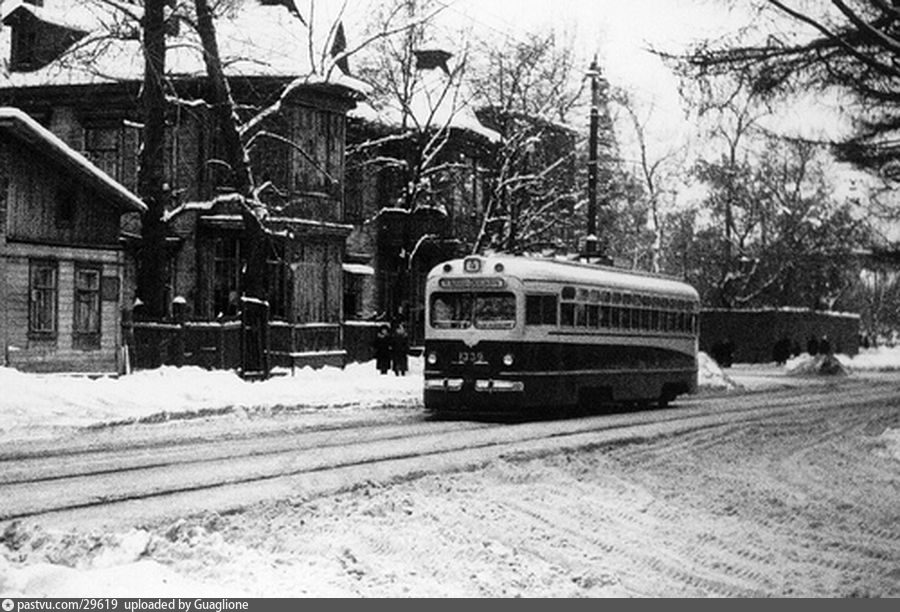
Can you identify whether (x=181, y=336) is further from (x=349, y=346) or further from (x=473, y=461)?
(x=473, y=461)

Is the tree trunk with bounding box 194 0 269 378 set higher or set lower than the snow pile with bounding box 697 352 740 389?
higher

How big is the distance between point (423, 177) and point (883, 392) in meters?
16.0

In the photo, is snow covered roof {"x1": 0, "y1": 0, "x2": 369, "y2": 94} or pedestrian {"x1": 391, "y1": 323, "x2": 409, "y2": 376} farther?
snow covered roof {"x1": 0, "y1": 0, "x2": 369, "y2": 94}

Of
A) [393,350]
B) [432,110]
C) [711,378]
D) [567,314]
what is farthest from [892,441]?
[432,110]

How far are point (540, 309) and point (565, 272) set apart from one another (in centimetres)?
120

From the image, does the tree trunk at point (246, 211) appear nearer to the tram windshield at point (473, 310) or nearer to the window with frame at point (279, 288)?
the tram windshield at point (473, 310)

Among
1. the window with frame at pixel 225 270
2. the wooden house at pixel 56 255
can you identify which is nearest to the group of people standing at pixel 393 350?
the window with frame at pixel 225 270

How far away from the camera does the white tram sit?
22328 mm

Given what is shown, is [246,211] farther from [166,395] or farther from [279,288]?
[279,288]

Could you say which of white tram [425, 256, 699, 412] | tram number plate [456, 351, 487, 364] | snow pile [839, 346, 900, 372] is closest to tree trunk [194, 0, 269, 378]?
white tram [425, 256, 699, 412]

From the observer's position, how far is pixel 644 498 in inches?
505

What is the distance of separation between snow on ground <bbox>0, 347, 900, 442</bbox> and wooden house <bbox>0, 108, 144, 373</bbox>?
2.60 m

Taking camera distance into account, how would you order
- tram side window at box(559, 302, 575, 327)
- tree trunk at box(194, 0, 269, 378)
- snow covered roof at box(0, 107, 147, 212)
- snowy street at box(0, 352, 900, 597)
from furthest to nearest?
tree trunk at box(194, 0, 269, 378) → snow covered roof at box(0, 107, 147, 212) → tram side window at box(559, 302, 575, 327) → snowy street at box(0, 352, 900, 597)

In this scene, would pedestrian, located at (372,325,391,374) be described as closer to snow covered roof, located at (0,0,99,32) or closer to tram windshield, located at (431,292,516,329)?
tram windshield, located at (431,292,516,329)
